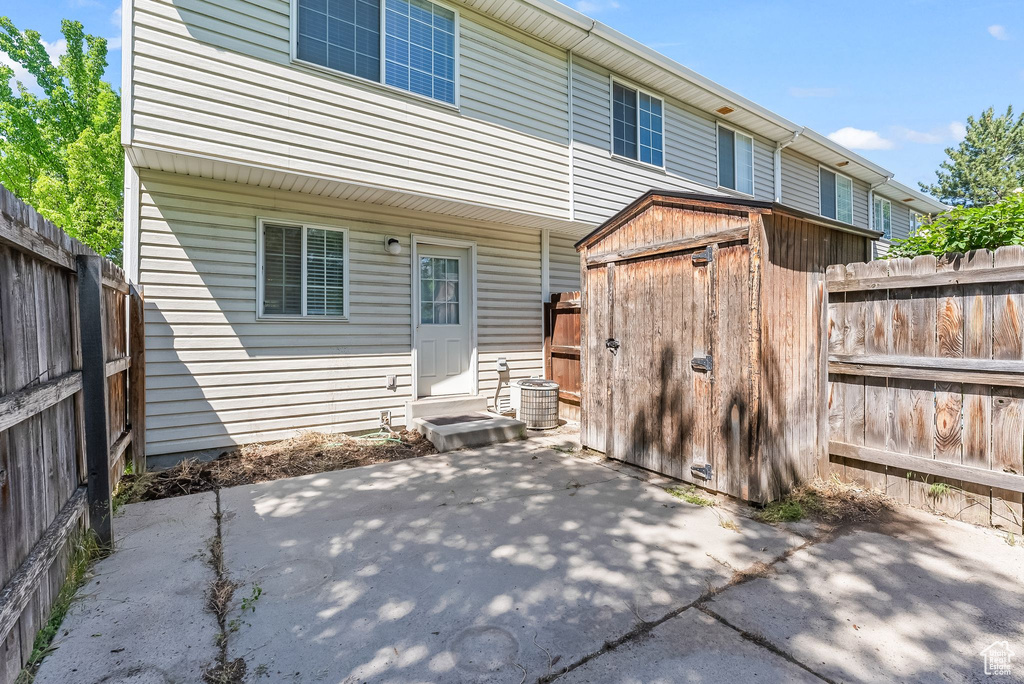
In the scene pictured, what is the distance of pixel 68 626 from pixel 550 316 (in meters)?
6.12

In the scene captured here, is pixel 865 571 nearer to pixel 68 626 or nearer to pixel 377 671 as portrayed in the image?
pixel 377 671

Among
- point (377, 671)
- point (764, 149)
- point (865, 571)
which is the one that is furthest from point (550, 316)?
point (764, 149)

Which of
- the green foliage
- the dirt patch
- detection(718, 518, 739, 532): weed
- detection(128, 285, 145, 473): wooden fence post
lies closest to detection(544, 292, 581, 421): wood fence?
the dirt patch

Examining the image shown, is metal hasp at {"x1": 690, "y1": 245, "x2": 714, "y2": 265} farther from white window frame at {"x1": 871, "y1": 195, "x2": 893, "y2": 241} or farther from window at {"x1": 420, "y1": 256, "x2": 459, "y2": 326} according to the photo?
white window frame at {"x1": 871, "y1": 195, "x2": 893, "y2": 241}

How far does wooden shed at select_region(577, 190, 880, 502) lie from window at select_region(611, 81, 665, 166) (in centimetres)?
382

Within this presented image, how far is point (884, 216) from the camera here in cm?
1388

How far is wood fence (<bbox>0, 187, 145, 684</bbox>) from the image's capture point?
5.65 ft

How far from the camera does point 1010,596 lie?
2.32 meters

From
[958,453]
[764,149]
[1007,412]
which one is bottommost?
[958,453]

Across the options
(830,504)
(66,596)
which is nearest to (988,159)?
(830,504)

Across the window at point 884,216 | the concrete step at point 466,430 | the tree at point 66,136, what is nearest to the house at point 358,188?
the concrete step at point 466,430

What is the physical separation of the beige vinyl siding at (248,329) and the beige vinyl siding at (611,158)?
2045mm
